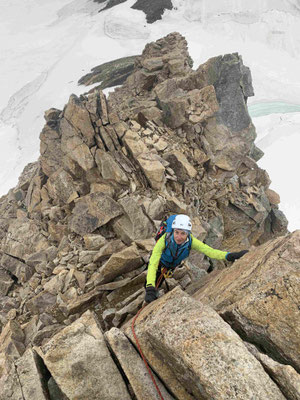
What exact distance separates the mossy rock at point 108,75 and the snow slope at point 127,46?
87.3 inches

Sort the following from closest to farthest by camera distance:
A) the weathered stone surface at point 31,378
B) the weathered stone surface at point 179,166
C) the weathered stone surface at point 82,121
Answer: the weathered stone surface at point 31,378 < the weathered stone surface at point 82,121 < the weathered stone surface at point 179,166

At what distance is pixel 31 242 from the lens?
14.5 m

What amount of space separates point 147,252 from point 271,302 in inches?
264

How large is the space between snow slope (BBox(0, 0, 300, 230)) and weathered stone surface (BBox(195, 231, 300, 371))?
1634 inches

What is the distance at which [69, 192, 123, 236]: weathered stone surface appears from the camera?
1303 cm

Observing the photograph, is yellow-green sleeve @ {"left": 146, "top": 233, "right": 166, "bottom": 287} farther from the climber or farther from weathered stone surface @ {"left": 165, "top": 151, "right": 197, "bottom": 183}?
weathered stone surface @ {"left": 165, "top": 151, "right": 197, "bottom": 183}

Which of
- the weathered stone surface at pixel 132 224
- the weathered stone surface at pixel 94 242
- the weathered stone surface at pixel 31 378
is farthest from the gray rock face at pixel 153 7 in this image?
the weathered stone surface at pixel 31 378

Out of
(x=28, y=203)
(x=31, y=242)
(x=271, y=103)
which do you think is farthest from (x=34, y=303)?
(x=271, y=103)

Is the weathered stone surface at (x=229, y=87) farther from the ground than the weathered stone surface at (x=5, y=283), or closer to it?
farther from the ground

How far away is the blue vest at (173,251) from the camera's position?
7.36 m

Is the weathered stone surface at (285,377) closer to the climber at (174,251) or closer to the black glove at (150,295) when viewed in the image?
the black glove at (150,295)

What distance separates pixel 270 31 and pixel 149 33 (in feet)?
92.5

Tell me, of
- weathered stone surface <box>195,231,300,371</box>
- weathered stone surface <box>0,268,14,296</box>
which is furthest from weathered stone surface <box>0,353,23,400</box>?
weathered stone surface <box>0,268,14,296</box>

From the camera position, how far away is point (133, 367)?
17.6 feet
